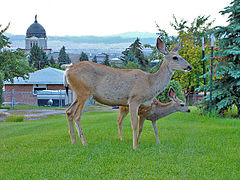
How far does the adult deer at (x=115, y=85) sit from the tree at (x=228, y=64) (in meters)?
6.21

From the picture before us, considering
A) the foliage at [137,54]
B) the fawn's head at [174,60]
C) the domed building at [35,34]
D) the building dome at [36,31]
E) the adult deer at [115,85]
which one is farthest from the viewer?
the building dome at [36,31]

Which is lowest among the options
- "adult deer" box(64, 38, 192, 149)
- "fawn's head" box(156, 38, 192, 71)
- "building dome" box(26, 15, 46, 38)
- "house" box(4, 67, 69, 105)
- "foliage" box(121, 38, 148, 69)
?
"house" box(4, 67, 69, 105)

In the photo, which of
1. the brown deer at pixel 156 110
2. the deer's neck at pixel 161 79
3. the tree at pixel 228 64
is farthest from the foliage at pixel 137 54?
the deer's neck at pixel 161 79

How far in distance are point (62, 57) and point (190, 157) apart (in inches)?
3441

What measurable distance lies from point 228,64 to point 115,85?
7732 mm

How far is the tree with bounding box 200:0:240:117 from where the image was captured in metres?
13.8

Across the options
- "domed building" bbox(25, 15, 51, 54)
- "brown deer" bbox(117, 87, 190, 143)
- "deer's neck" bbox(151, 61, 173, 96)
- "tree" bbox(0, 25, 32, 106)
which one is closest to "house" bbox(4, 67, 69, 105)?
"tree" bbox(0, 25, 32, 106)

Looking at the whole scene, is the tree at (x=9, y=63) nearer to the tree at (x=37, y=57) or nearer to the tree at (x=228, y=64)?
the tree at (x=228, y=64)

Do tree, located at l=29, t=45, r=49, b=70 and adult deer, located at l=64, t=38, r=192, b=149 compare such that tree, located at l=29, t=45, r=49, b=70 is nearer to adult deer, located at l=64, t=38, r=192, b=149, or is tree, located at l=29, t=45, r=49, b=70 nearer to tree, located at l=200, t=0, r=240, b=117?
tree, located at l=200, t=0, r=240, b=117

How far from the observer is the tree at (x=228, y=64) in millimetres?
13836

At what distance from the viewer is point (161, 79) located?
8320mm

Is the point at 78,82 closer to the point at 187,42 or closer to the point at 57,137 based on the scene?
the point at 57,137

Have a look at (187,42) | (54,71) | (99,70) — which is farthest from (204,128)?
(54,71)

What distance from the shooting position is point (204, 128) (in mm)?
11055
